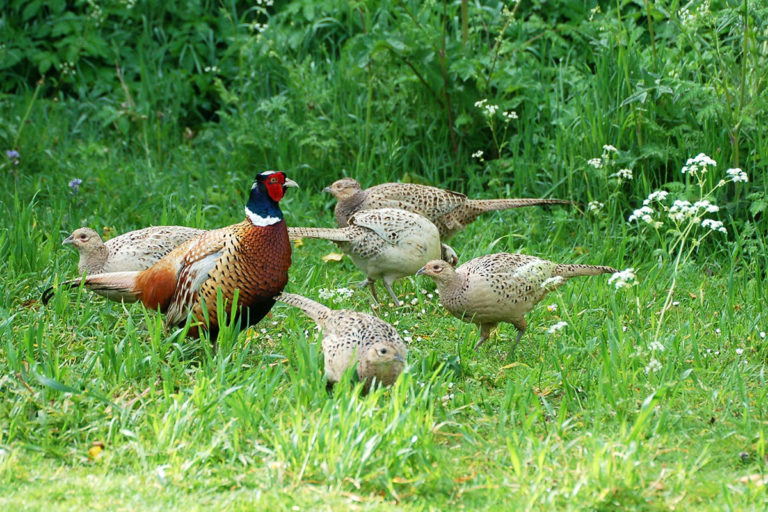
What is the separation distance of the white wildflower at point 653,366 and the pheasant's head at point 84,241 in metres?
3.39

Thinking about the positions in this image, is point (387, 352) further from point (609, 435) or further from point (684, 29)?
point (684, 29)

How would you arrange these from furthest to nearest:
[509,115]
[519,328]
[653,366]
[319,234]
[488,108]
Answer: [509,115] → [488,108] → [319,234] → [519,328] → [653,366]

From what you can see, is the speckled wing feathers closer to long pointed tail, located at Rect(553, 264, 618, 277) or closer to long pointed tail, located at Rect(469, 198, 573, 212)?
long pointed tail, located at Rect(469, 198, 573, 212)

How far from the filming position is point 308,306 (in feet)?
18.5

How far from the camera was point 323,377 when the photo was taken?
15.9ft

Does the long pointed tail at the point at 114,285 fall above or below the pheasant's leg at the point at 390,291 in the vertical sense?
above

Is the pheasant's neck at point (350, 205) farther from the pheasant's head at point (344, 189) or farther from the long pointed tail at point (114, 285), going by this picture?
the long pointed tail at point (114, 285)

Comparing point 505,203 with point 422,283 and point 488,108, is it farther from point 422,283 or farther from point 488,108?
point 422,283

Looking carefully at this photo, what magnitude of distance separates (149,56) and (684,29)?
5269 millimetres

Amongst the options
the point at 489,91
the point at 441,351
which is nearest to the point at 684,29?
the point at 489,91

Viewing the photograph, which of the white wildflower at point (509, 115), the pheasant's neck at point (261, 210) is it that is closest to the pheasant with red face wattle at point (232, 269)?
the pheasant's neck at point (261, 210)

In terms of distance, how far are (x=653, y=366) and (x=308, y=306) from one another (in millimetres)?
1890

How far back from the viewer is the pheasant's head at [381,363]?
4789 mm

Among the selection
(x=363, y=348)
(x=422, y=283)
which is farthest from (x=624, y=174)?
(x=363, y=348)
